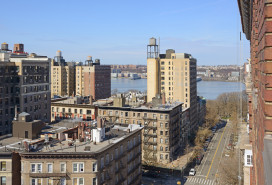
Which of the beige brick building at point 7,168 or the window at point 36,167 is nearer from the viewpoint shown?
the beige brick building at point 7,168

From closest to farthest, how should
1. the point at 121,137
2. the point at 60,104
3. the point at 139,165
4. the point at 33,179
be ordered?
the point at 33,179 → the point at 121,137 → the point at 139,165 → the point at 60,104

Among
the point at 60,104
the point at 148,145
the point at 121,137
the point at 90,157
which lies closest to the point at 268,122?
the point at 90,157

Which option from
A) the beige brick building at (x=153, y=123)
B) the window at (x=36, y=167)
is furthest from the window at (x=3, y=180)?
the beige brick building at (x=153, y=123)

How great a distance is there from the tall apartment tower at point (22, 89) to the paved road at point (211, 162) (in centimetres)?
3168

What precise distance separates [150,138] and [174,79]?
1107 inches

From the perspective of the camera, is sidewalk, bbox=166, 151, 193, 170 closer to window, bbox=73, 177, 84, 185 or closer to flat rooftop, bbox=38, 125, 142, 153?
flat rooftop, bbox=38, 125, 142, 153

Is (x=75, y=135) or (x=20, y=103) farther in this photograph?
(x=20, y=103)

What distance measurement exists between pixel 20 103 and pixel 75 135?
21037mm

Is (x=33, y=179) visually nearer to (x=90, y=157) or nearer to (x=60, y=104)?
(x=90, y=157)

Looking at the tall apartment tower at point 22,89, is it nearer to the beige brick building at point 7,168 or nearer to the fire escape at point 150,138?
the fire escape at point 150,138

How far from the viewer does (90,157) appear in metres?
29.4

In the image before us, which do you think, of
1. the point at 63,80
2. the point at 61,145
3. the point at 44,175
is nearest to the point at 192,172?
the point at 61,145

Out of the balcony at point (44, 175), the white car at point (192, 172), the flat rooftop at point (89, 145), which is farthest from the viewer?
the white car at point (192, 172)

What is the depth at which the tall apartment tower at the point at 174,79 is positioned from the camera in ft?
278
